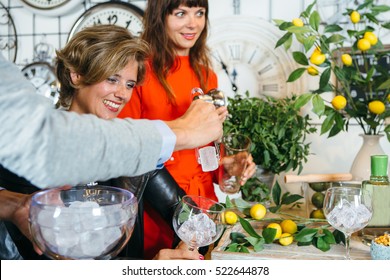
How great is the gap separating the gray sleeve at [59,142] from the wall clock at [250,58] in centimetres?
147

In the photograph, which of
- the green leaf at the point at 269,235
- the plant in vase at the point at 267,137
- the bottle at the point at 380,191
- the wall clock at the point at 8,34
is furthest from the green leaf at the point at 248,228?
the wall clock at the point at 8,34

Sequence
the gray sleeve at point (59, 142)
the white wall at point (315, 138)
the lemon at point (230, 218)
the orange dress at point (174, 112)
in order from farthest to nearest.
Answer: the white wall at point (315, 138), the orange dress at point (174, 112), the lemon at point (230, 218), the gray sleeve at point (59, 142)

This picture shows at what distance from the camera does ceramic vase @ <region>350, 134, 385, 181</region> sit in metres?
1.41

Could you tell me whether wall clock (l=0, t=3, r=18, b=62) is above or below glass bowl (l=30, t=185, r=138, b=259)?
above

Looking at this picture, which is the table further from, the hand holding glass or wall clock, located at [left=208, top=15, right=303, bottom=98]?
wall clock, located at [left=208, top=15, right=303, bottom=98]

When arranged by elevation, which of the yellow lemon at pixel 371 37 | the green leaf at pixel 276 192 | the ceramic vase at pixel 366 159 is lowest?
the green leaf at pixel 276 192

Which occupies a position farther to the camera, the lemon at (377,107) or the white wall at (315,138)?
the white wall at (315,138)

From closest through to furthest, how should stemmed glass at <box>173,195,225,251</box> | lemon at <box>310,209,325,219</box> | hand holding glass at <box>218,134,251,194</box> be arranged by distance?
stemmed glass at <box>173,195,225,251</box> → lemon at <box>310,209,325,219</box> → hand holding glass at <box>218,134,251,194</box>

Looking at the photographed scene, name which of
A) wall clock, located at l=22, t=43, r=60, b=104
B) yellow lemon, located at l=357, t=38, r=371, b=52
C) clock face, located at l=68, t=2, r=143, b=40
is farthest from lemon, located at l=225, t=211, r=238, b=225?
wall clock, located at l=22, t=43, r=60, b=104

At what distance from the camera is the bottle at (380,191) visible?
104 centimetres

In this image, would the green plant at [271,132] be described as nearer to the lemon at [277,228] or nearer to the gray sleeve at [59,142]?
the lemon at [277,228]

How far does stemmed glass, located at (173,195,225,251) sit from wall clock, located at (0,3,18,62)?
1.80m

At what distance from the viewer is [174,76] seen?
162 centimetres

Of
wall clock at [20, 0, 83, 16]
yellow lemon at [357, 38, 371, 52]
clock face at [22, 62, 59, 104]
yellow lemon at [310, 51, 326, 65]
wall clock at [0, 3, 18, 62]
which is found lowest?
clock face at [22, 62, 59, 104]
